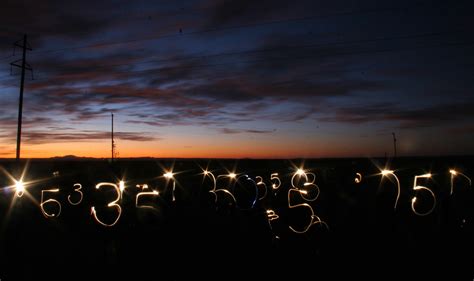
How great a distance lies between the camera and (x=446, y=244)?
11148mm

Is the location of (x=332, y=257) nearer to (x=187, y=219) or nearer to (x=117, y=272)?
(x=117, y=272)

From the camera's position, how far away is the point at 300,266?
912 cm

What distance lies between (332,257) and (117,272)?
5.29 meters

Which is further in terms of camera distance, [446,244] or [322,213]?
[322,213]

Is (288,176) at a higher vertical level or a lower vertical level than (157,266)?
higher

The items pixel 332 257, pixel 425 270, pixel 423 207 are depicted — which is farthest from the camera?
pixel 423 207

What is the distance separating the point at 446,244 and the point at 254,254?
568 cm

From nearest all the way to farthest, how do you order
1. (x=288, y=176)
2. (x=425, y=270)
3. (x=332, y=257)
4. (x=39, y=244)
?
(x=425, y=270)
(x=332, y=257)
(x=39, y=244)
(x=288, y=176)

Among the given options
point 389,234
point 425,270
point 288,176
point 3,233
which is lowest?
point 425,270

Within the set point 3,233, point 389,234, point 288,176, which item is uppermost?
point 288,176

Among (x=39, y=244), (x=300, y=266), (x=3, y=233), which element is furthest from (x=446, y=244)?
(x=3, y=233)

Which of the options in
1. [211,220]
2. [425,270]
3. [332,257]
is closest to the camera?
[425,270]

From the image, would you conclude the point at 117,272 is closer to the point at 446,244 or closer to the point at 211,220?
the point at 211,220

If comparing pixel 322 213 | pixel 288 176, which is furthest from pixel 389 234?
pixel 288 176
